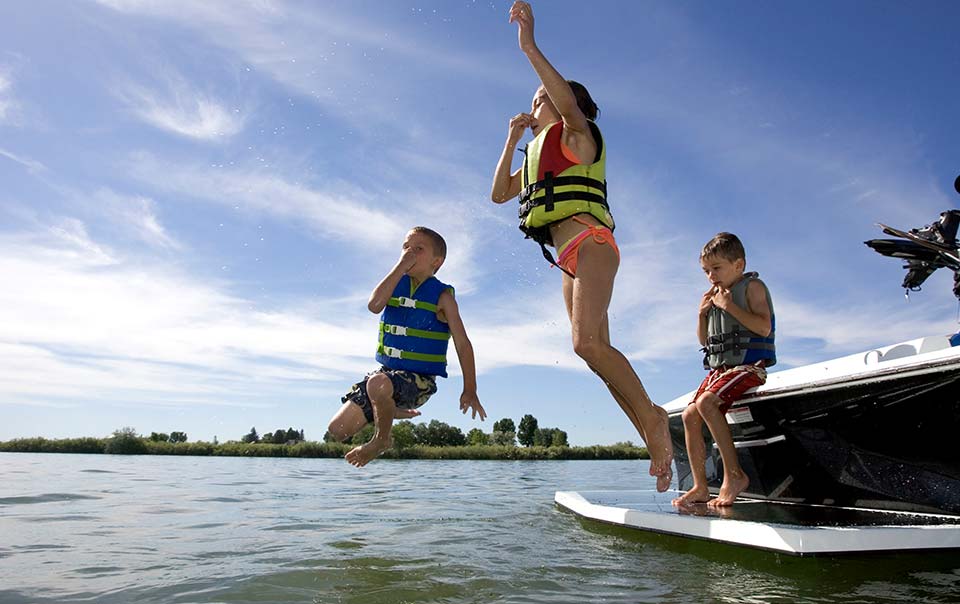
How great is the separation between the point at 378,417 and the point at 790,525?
281cm

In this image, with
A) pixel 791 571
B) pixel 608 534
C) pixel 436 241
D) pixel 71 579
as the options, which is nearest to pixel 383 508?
pixel 608 534

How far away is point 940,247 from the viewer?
5973 mm

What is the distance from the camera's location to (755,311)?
5891mm

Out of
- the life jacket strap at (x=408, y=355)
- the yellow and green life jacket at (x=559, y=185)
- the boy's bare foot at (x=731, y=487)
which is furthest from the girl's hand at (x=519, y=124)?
the boy's bare foot at (x=731, y=487)

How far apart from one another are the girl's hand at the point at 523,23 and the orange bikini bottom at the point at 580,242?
3.60ft

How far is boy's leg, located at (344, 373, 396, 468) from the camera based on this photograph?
5.03 meters

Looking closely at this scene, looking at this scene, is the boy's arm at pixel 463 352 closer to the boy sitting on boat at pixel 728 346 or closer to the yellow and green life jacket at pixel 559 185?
the yellow and green life jacket at pixel 559 185

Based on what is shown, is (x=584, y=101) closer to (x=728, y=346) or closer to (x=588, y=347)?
(x=588, y=347)

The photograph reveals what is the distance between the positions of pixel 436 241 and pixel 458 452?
3270 cm

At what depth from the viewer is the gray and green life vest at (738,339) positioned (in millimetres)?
5945

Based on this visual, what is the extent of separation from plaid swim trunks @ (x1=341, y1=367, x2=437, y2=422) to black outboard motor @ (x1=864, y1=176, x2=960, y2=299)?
4.24 meters

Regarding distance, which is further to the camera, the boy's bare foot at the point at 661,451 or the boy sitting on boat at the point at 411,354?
the boy sitting on boat at the point at 411,354

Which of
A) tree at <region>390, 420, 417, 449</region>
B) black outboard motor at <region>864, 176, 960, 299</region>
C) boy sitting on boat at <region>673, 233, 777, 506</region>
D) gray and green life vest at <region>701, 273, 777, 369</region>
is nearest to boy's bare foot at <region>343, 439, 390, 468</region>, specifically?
boy sitting on boat at <region>673, 233, 777, 506</region>

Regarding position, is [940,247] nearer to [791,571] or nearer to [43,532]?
[791,571]
